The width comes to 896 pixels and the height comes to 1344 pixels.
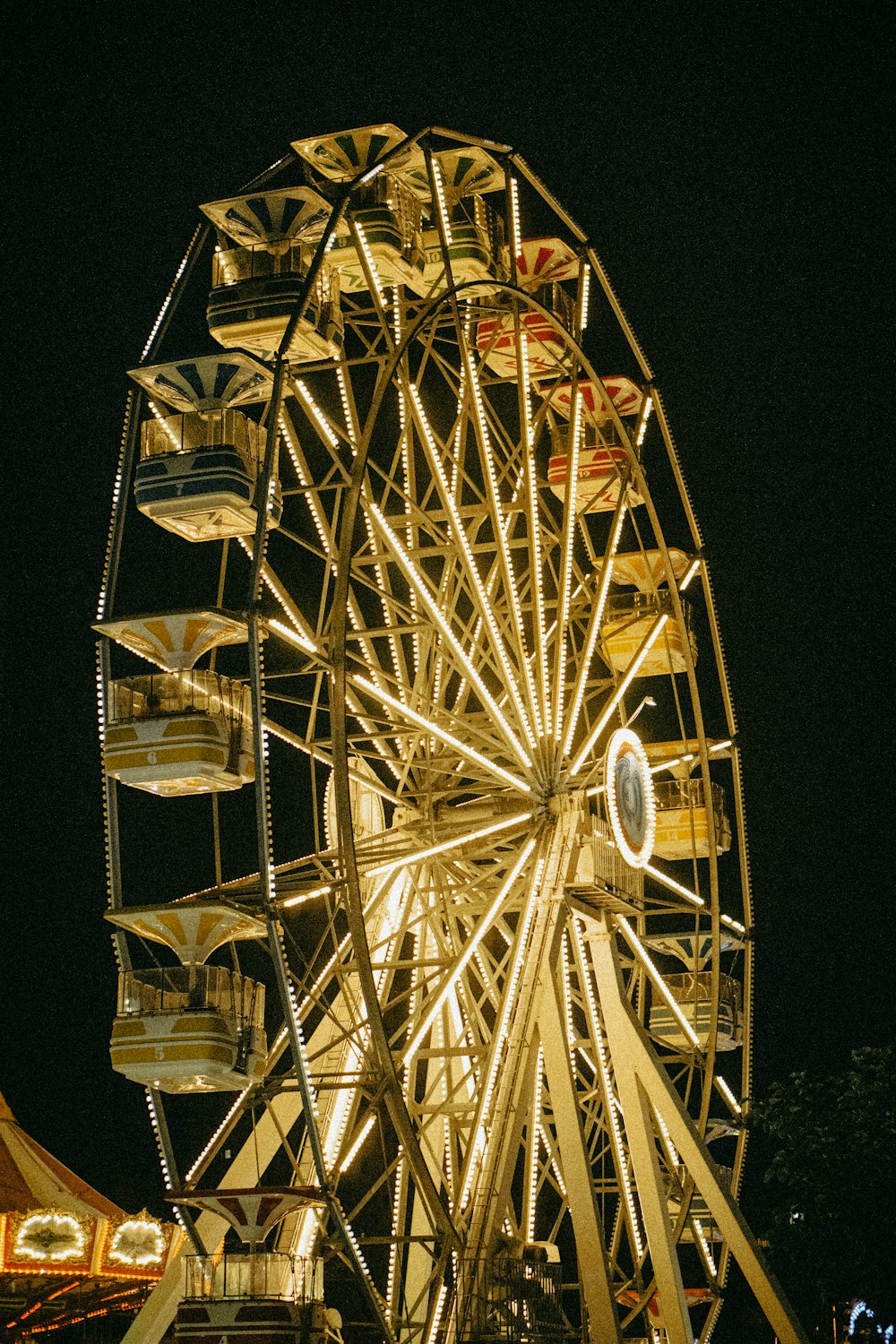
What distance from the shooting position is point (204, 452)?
16938mm

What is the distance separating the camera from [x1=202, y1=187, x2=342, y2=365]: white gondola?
57.4 feet

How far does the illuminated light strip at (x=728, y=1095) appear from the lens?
20.9m

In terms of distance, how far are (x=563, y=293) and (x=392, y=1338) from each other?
11386 mm

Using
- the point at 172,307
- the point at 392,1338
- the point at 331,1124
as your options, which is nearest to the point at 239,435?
the point at 172,307

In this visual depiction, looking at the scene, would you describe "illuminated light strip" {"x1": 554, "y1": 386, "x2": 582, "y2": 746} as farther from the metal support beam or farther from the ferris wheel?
the metal support beam

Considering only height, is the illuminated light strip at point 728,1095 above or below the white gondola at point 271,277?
below

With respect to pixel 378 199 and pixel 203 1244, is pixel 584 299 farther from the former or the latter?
pixel 203 1244

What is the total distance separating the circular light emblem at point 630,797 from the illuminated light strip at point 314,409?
405 centimetres

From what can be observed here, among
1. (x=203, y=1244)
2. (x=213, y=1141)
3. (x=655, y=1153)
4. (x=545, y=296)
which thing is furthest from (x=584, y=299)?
(x=203, y=1244)

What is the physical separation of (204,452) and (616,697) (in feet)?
17.2

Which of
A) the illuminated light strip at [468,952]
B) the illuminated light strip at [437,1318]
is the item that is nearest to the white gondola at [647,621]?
the illuminated light strip at [468,952]

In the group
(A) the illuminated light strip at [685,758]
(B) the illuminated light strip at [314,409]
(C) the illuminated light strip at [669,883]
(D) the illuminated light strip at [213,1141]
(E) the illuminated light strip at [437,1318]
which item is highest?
(B) the illuminated light strip at [314,409]

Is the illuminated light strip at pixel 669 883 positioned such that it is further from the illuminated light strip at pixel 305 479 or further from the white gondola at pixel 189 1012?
the white gondola at pixel 189 1012

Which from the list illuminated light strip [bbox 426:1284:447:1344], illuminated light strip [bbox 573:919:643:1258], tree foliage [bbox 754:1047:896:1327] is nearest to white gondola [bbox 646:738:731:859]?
illuminated light strip [bbox 573:919:643:1258]
